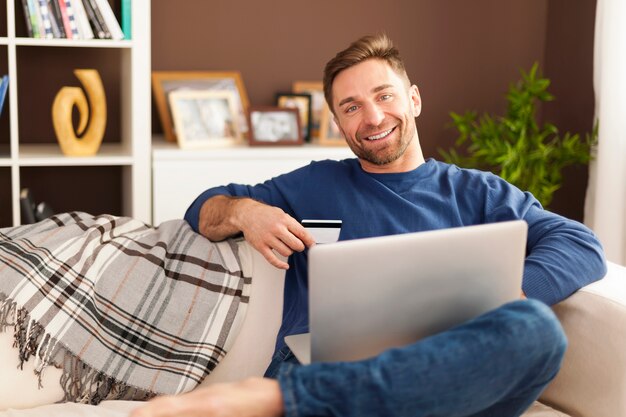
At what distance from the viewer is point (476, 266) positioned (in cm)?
164

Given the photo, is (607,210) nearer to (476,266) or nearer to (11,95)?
(476,266)

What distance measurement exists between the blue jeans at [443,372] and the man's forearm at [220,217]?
2.19ft

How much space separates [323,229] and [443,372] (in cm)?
64

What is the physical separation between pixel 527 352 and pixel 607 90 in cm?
207

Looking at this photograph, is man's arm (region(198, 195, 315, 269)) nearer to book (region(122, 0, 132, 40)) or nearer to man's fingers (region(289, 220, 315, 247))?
man's fingers (region(289, 220, 315, 247))

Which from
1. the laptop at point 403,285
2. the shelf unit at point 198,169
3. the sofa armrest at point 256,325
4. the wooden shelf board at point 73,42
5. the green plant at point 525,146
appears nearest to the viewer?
the laptop at point 403,285

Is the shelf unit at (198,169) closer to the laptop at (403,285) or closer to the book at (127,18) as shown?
the book at (127,18)

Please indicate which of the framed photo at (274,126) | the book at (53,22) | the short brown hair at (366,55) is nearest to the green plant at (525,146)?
the framed photo at (274,126)

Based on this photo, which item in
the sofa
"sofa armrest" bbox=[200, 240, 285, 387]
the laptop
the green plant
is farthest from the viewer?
the green plant

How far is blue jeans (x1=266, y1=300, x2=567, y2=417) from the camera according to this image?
60.4 inches

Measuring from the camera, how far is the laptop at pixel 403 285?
4.98 ft

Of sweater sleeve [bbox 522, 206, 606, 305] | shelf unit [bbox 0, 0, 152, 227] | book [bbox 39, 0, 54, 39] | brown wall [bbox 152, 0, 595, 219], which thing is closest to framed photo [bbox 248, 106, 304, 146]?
brown wall [bbox 152, 0, 595, 219]

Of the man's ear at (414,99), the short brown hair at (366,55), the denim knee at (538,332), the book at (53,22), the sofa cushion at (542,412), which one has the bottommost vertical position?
the sofa cushion at (542,412)

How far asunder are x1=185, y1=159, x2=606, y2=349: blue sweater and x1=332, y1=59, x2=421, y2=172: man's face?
6 cm
